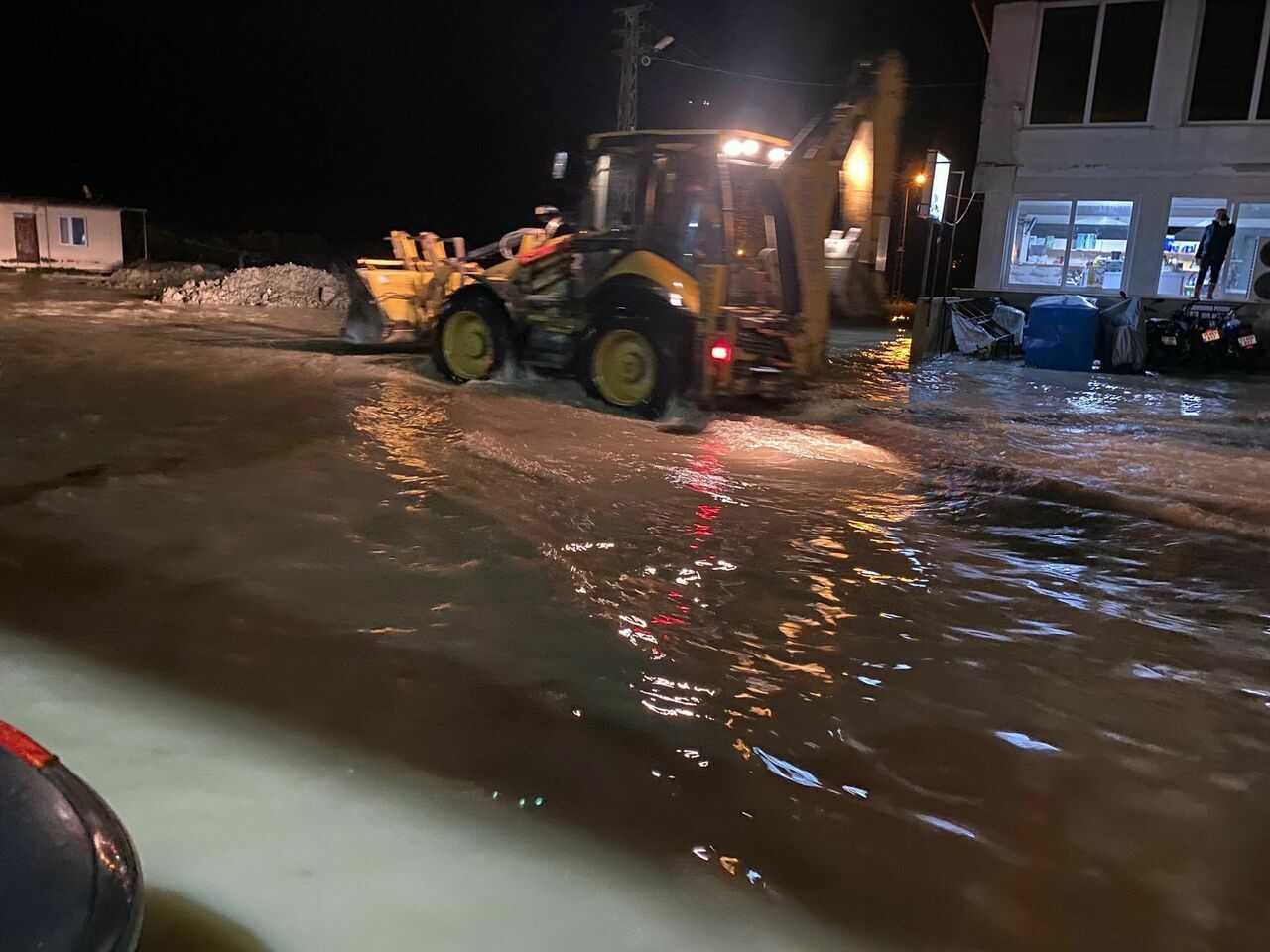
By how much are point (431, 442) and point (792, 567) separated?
3763 mm

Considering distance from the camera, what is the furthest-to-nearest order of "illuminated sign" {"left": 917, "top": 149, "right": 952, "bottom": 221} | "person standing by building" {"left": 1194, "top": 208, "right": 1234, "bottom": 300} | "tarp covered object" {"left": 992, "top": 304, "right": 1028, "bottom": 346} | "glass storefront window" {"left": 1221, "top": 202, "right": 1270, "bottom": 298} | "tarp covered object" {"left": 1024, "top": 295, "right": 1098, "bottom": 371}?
"tarp covered object" {"left": 992, "top": 304, "right": 1028, "bottom": 346} < "glass storefront window" {"left": 1221, "top": 202, "right": 1270, "bottom": 298} < "person standing by building" {"left": 1194, "top": 208, "right": 1234, "bottom": 300} < "tarp covered object" {"left": 1024, "top": 295, "right": 1098, "bottom": 371} < "illuminated sign" {"left": 917, "top": 149, "right": 952, "bottom": 221}

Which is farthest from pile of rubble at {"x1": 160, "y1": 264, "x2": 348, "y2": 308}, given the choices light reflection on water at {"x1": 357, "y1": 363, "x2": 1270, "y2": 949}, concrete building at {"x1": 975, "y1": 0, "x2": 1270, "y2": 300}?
light reflection on water at {"x1": 357, "y1": 363, "x2": 1270, "y2": 949}

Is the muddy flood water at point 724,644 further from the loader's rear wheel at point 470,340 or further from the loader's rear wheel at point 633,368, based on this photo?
the loader's rear wheel at point 470,340

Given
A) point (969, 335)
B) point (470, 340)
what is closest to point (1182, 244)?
point (969, 335)

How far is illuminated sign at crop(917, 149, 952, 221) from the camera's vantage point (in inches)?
541

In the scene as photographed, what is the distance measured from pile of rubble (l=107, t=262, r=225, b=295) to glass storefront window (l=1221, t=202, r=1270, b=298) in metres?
24.3

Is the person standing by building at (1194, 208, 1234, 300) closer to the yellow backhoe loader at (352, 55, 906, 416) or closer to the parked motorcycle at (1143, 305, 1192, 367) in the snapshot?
the parked motorcycle at (1143, 305, 1192, 367)

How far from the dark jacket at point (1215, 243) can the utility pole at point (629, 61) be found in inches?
483

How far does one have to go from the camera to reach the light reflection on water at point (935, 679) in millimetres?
2768

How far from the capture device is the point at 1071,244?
17891mm

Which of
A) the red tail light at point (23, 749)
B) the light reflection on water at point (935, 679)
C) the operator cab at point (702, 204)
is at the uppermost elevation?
the operator cab at point (702, 204)

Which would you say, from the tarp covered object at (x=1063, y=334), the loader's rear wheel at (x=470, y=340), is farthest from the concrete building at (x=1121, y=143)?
the loader's rear wheel at (x=470, y=340)

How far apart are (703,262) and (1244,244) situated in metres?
13.4

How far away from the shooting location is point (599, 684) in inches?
148
